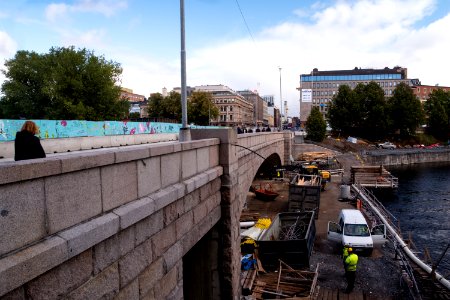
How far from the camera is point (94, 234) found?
3.91m

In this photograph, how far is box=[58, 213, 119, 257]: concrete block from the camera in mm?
3609

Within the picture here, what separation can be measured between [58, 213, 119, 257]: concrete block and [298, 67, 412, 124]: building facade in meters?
128

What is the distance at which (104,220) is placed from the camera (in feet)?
13.6

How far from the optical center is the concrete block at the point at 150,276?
505 cm

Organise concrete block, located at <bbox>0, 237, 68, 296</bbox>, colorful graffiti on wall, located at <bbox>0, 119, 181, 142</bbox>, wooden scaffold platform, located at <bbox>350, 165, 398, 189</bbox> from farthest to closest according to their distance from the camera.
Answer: wooden scaffold platform, located at <bbox>350, 165, 398, 189</bbox>
colorful graffiti on wall, located at <bbox>0, 119, 181, 142</bbox>
concrete block, located at <bbox>0, 237, 68, 296</bbox>

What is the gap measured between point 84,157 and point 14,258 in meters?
1.27

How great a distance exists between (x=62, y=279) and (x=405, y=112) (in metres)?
96.9

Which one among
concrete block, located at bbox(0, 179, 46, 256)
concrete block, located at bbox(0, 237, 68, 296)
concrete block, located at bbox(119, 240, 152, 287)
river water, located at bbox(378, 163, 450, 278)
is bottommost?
river water, located at bbox(378, 163, 450, 278)

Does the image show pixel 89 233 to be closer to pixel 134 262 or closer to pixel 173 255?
pixel 134 262

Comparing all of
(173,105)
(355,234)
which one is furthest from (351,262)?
(173,105)

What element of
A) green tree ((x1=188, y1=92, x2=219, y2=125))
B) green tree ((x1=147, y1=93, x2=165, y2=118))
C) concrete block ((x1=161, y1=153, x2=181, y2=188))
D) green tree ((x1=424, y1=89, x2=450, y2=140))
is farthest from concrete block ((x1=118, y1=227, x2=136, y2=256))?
green tree ((x1=424, y1=89, x2=450, y2=140))

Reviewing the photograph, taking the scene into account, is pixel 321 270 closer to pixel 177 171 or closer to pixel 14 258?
pixel 177 171

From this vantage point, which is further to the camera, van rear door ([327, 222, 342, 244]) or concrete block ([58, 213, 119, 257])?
van rear door ([327, 222, 342, 244])

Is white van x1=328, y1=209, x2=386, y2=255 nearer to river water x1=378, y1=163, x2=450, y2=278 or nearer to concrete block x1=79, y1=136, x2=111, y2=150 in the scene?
river water x1=378, y1=163, x2=450, y2=278
